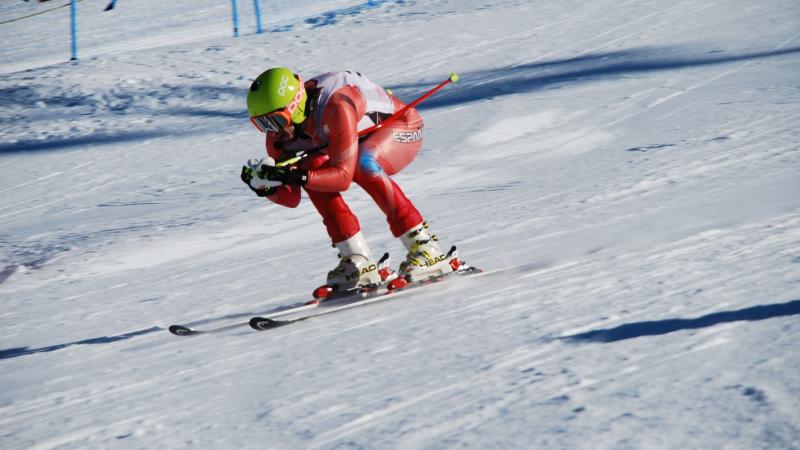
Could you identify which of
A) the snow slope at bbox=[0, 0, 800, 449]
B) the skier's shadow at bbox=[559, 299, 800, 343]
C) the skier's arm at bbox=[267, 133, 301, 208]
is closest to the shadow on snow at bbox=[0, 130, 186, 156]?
the snow slope at bbox=[0, 0, 800, 449]

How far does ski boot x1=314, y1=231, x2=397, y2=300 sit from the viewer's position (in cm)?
519

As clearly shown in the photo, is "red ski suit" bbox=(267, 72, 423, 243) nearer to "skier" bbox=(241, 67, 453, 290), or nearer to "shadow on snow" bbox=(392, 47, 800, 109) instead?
"skier" bbox=(241, 67, 453, 290)

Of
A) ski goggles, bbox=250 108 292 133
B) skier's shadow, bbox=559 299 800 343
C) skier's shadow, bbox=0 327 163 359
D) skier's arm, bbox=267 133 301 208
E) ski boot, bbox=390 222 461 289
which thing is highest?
ski goggles, bbox=250 108 292 133

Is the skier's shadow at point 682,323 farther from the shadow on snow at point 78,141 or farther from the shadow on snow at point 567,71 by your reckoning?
the shadow on snow at point 78,141

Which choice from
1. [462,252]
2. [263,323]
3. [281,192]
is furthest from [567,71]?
[263,323]

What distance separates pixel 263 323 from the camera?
470 cm

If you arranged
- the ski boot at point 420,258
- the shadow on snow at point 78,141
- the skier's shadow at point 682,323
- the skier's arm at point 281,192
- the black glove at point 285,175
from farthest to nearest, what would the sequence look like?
the shadow on snow at point 78,141
the ski boot at point 420,258
the skier's arm at point 281,192
the black glove at point 285,175
the skier's shadow at point 682,323

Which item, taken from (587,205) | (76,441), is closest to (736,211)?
(587,205)

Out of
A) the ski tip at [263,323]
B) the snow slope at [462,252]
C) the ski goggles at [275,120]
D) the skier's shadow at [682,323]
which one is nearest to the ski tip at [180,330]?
the snow slope at [462,252]

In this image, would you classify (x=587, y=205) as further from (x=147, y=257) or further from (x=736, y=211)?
(x=147, y=257)

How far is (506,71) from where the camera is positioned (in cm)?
1447

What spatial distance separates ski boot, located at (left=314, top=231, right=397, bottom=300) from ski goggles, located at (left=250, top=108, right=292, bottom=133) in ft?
2.34

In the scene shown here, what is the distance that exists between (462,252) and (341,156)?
1580mm

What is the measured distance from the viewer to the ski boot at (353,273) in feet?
17.0
